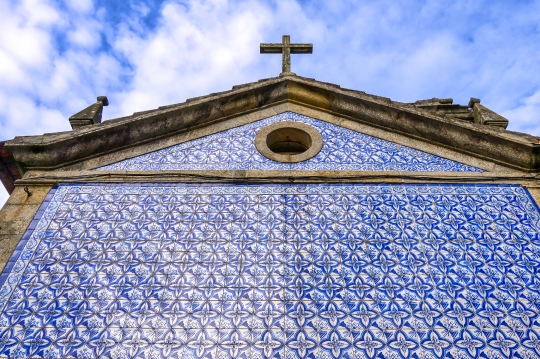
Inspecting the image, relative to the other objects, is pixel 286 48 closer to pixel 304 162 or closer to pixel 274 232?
pixel 304 162

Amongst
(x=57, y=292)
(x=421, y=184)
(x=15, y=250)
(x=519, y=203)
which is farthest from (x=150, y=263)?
(x=519, y=203)

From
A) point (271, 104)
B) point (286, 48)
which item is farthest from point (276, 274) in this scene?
point (286, 48)

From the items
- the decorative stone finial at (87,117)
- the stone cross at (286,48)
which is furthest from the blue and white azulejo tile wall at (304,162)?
the stone cross at (286,48)

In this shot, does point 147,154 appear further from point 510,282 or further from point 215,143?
point 510,282

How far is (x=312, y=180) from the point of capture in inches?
228

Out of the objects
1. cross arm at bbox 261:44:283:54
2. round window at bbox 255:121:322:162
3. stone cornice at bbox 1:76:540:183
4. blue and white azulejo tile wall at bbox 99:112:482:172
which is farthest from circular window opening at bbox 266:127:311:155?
cross arm at bbox 261:44:283:54

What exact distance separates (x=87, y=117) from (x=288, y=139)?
2.62 metres

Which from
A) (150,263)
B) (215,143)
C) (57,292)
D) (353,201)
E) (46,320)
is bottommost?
(46,320)

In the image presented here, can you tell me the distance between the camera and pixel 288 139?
6.75 m

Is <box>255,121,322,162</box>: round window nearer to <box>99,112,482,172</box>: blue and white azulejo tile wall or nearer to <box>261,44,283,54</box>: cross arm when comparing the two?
<box>99,112,482,172</box>: blue and white azulejo tile wall

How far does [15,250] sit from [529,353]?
4567 mm

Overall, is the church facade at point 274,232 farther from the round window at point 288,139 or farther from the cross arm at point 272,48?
the cross arm at point 272,48

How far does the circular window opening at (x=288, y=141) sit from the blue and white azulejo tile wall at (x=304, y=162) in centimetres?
26

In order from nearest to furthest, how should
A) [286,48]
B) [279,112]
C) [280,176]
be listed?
[280,176] < [279,112] < [286,48]
